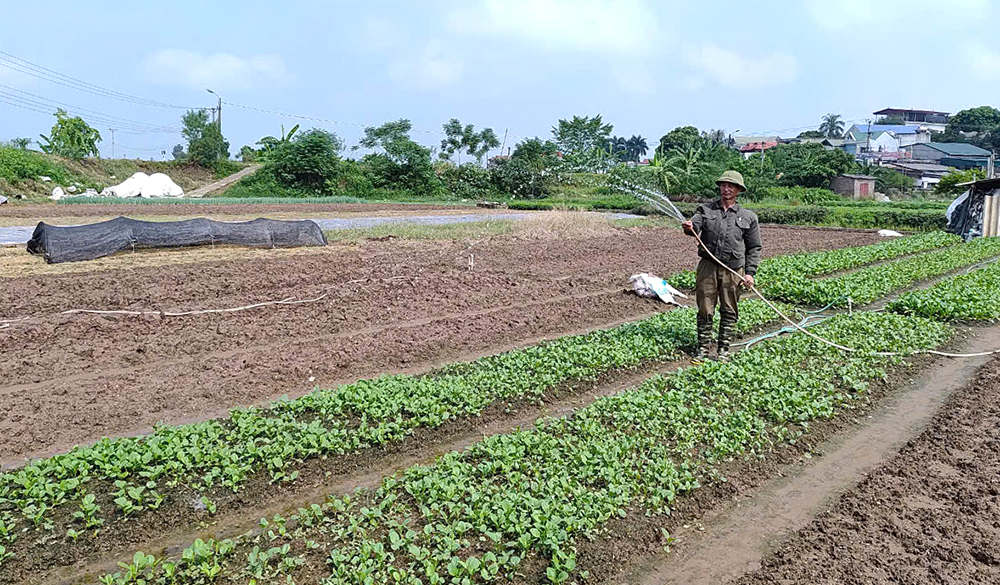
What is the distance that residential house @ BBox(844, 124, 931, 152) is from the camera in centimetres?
10281

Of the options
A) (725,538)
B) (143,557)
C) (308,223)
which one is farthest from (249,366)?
(308,223)

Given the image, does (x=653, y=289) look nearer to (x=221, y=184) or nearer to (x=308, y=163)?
(x=308, y=163)

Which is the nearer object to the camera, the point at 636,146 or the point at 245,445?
the point at 245,445

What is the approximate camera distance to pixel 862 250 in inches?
743

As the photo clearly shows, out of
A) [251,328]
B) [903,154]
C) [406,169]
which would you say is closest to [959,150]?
[903,154]

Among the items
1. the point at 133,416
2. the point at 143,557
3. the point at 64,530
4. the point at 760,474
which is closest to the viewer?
the point at 143,557

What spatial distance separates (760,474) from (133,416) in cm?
550

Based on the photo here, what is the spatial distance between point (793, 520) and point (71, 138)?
59.0 metres

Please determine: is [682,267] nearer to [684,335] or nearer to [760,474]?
[684,335]

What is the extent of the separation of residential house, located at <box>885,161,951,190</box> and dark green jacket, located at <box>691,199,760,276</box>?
62148 mm

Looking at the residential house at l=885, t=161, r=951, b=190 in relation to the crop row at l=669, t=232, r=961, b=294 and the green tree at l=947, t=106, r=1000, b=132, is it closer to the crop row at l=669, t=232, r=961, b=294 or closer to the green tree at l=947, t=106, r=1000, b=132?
the green tree at l=947, t=106, r=1000, b=132

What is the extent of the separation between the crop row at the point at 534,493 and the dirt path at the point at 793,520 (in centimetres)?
32

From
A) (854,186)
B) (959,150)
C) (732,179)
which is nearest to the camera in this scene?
(732,179)

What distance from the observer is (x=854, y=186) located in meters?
48.3
